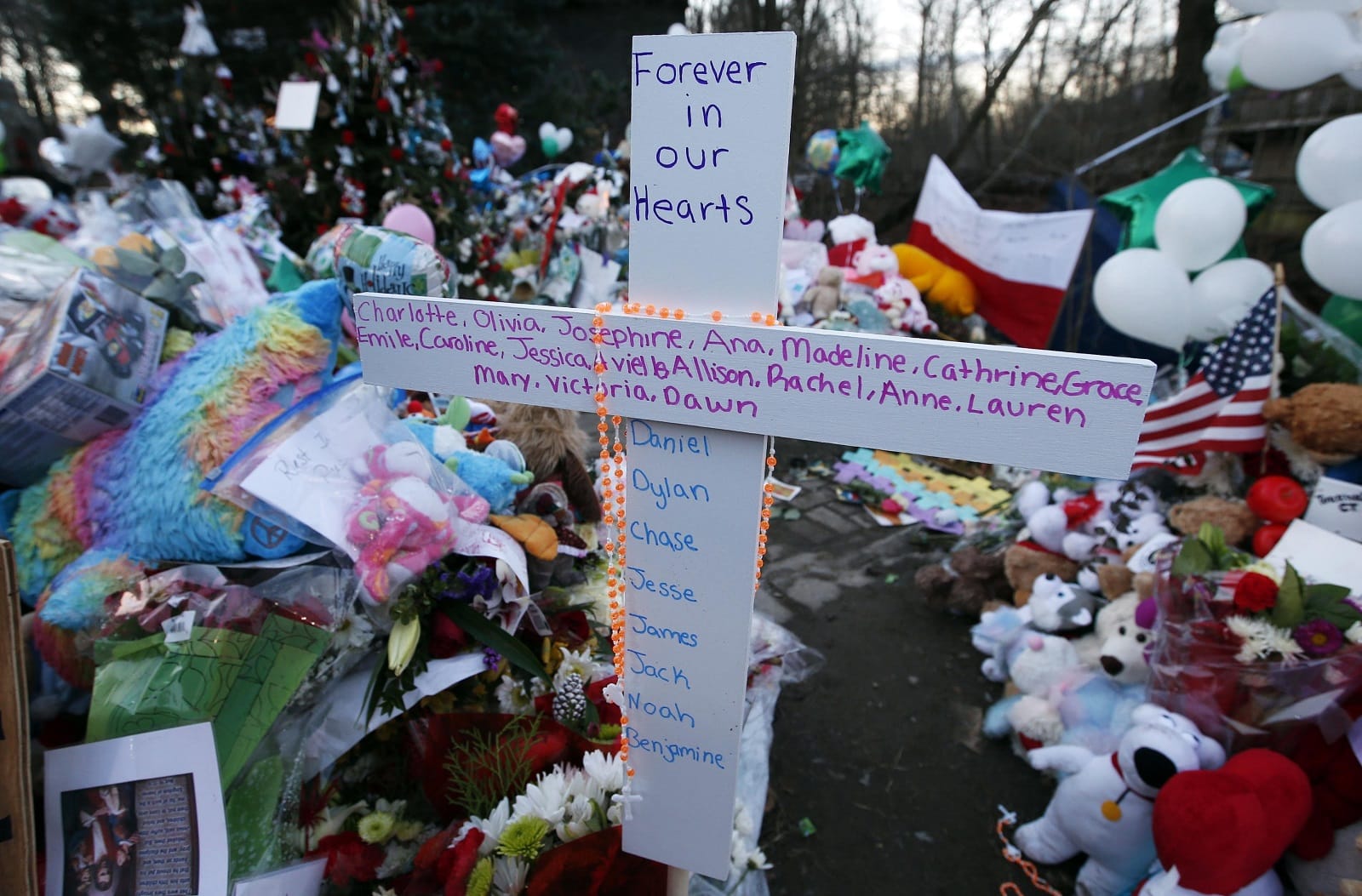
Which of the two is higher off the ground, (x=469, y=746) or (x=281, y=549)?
(x=281, y=549)

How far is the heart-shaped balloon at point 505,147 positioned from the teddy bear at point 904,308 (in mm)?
3958

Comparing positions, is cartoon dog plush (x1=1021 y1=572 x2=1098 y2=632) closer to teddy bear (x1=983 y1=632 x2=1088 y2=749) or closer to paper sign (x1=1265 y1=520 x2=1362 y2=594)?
teddy bear (x1=983 y1=632 x2=1088 y2=749)

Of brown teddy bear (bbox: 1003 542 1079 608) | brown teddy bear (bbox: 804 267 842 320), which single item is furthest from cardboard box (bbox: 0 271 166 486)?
brown teddy bear (bbox: 804 267 842 320)

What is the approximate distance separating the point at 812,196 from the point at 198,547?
9.44 metres

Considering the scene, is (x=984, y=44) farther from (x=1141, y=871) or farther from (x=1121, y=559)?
(x=1141, y=871)

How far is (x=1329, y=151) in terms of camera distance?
2707mm

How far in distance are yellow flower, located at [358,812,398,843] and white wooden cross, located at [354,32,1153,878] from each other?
1.98 feet

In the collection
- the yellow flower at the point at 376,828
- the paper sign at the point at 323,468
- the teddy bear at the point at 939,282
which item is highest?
the paper sign at the point at 323,468

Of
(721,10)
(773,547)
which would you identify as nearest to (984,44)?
(721,10)

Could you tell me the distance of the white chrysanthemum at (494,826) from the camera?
135 centimetres

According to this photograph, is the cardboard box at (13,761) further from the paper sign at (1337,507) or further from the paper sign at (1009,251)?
the paper sign at (1009,251)

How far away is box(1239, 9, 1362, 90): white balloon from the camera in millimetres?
2959

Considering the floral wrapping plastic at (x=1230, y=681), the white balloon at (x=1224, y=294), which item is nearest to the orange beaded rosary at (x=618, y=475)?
the floral wrapping plastic at (x=1230, y=681)

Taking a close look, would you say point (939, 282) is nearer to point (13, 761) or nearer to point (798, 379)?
point (798, 379)
